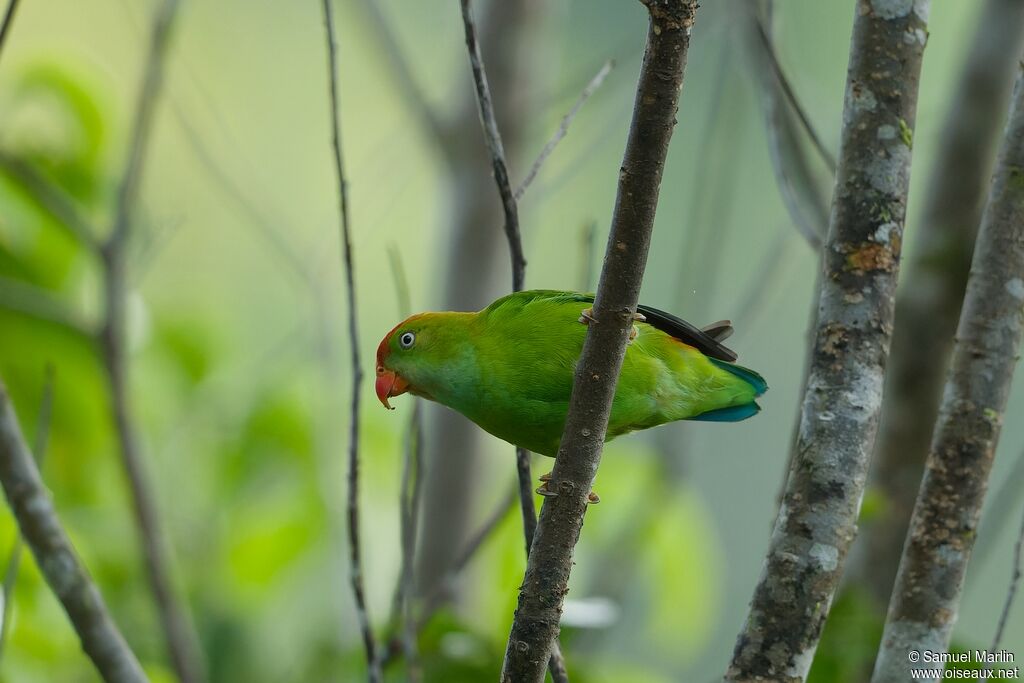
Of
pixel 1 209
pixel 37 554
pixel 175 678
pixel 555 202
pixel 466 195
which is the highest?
pixel 555 202

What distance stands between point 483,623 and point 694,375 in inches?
94.1

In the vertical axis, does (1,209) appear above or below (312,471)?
above

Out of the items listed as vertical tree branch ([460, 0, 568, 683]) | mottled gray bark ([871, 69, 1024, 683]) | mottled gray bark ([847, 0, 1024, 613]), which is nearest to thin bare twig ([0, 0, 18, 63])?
vertical tree branch ([460, 0, 568, 683])

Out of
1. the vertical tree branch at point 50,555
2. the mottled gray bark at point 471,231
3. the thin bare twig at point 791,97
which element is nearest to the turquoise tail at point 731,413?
the thin bare twig at point 791,97

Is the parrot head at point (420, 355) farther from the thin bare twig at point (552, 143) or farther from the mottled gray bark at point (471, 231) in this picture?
the mottled gray bark at point (471, 231)

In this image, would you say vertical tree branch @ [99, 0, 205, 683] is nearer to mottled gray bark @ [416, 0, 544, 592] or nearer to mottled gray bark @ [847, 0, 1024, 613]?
mottled gray bark @ [416, 0, 544, 592]

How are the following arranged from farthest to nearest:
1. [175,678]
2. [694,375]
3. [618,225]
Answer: [175,678] < [694,375] < [618,225]

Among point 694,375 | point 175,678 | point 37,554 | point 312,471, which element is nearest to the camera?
point 37,554

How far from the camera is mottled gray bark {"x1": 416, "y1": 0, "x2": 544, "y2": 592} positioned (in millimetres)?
4715

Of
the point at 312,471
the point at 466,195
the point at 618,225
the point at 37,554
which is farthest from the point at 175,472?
the point at 618,225

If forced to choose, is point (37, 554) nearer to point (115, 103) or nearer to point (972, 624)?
point (115, 103)

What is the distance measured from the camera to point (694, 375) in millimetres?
3090

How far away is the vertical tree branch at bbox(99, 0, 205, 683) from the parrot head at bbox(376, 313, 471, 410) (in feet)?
3.25

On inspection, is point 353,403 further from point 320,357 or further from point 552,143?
point 320,357
